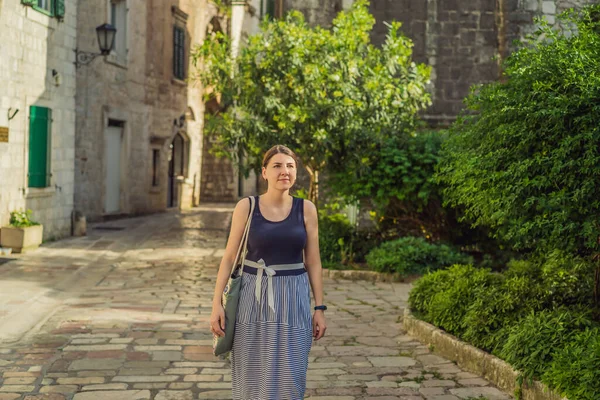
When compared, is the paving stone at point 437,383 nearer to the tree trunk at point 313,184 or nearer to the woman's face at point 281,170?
the woman's face at point 281,170

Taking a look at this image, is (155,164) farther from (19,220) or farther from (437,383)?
(437,383)

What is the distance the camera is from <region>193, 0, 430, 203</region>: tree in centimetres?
1445

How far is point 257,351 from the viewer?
15.5 feet

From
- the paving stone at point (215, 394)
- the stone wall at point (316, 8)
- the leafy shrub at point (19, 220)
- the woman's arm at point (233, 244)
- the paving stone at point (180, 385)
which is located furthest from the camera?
the stone wall at point (316, 8)

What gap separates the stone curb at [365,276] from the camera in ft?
42.0

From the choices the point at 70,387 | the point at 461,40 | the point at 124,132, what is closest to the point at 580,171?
the point at 70,387

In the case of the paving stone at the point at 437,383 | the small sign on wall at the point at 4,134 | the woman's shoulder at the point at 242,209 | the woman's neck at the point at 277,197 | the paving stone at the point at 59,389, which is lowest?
the paving stone at the point at 59,389

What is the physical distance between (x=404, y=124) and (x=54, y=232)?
7129mm

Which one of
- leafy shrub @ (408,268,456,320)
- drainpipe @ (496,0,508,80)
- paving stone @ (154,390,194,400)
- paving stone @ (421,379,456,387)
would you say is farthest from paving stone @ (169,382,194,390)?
drainpipe @ (496,0,508,80)

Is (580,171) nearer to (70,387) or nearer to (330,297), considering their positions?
(70,387)

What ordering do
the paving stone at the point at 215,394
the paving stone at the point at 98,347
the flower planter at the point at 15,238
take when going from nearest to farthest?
the paving stone at the point at 215,394 < the paving stone at the point at 98,347 < the flower planter at the point at 15,238

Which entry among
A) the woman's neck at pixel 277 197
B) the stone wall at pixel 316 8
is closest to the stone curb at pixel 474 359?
the woman's neck at pixel 277 197

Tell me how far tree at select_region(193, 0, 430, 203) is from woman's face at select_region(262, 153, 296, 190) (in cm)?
941

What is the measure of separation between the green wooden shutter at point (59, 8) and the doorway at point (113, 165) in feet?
16.7
